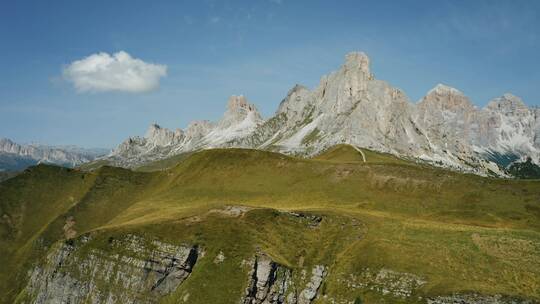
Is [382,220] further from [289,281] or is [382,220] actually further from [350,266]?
[289,281]

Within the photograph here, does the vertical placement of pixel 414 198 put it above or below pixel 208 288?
above

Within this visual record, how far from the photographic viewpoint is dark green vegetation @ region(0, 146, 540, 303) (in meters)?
90.9

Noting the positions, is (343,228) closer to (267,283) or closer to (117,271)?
(267,283)

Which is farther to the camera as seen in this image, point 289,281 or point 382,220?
point 382,220

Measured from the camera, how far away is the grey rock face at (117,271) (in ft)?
357

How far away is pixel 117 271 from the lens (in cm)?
11488

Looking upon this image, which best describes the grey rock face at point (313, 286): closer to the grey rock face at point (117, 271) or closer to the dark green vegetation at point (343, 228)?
the dark green vegetation at point (343, 228)

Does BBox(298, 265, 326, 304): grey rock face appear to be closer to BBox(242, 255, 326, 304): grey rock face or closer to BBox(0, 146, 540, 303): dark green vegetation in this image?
BBox(242, 255, 326, 304): grey rock face

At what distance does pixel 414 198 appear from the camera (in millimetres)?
142250

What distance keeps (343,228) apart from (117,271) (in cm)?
5735

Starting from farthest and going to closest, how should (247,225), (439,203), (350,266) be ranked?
1. (439,203)
2. (247,225)
3. (350,266)

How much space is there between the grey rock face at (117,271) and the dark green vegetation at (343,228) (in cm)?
376

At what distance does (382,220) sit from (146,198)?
4419 inches

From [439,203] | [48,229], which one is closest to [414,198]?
[439,203]
